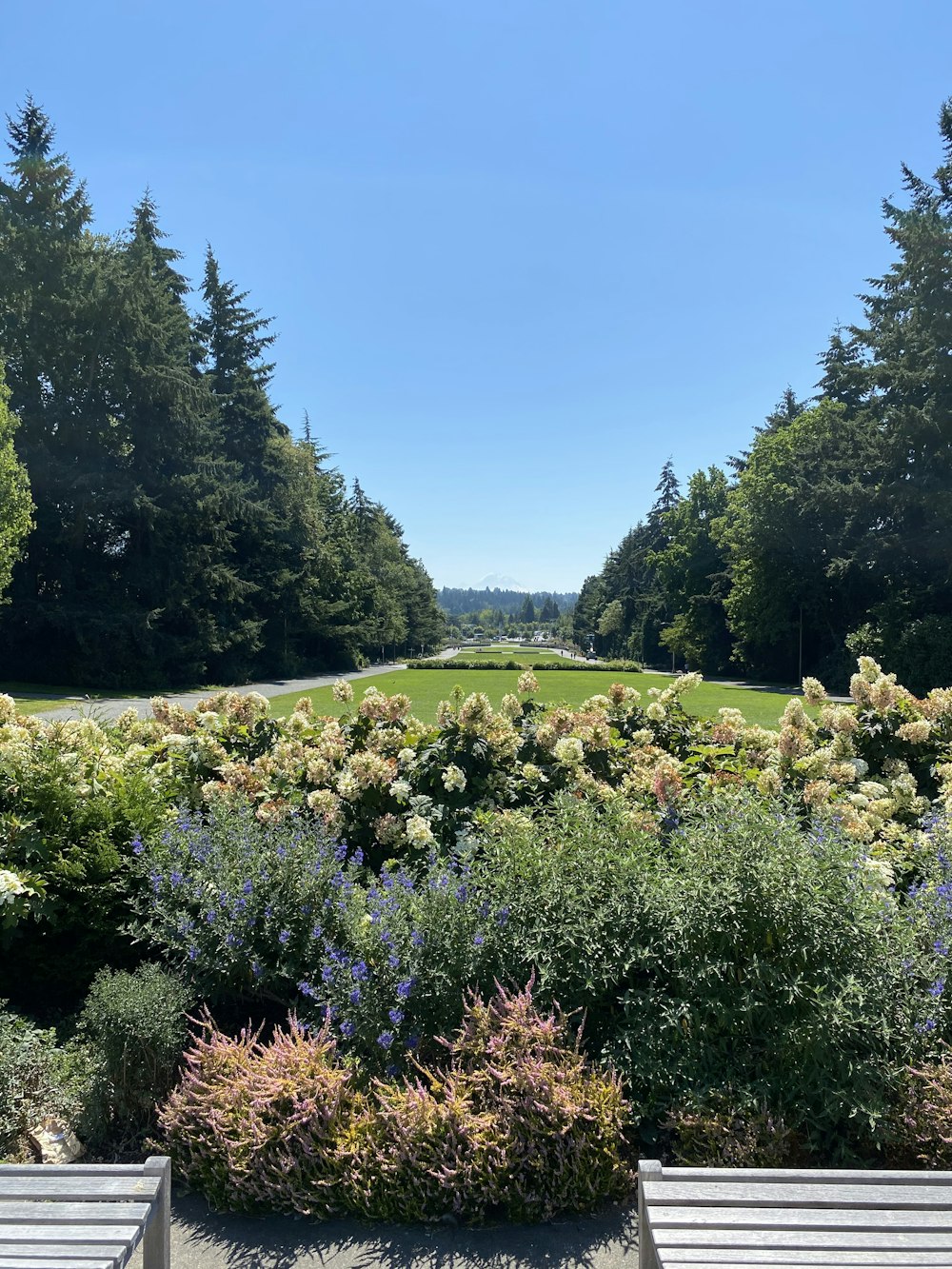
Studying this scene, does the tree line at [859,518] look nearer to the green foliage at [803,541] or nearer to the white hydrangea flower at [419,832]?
the green foliage at [803,541]

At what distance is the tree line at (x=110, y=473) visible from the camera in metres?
24.7

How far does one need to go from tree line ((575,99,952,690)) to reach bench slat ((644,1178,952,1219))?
2515 centimetres

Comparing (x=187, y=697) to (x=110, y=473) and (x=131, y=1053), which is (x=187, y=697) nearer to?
(x=110, y=473)

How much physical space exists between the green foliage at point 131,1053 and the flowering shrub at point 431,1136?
0.25 metres

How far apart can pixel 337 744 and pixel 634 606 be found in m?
61.1

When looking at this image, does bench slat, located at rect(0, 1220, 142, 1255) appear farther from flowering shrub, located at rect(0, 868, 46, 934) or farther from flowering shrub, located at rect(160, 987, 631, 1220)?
flowering shrub, located at rect(0, 868, 46, 934)

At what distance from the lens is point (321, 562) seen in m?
36.0

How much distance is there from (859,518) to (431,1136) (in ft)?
99.8

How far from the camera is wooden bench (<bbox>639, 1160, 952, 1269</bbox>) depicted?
4.89 ft

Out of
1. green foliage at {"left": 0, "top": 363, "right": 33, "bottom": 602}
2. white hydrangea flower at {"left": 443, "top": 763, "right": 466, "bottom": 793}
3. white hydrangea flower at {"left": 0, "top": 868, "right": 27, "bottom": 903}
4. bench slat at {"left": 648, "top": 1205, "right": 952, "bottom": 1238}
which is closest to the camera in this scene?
bench slat at {"left": 648, "top": 1205, "right": 952, "bottom": 1238}

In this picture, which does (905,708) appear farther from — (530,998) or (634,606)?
(634,606)

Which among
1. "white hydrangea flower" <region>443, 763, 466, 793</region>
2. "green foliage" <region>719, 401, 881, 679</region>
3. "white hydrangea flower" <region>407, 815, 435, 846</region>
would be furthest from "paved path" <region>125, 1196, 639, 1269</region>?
"green foliage" <region>719, 401, 881, 679</region>

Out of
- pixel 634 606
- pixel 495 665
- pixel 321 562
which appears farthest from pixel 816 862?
pixel 634 606

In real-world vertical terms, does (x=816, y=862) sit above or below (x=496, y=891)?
above
